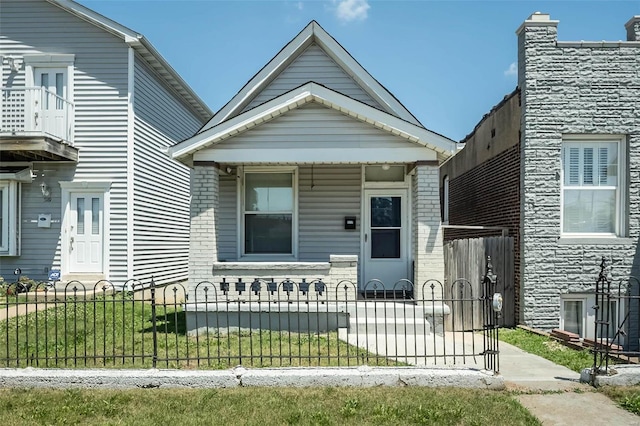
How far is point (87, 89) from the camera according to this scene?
13695 millimetres

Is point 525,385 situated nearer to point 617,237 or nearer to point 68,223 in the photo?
point 617,237

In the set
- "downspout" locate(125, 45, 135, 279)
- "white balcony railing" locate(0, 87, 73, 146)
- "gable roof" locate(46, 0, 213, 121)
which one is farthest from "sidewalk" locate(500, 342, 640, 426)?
"gable roof" locate(46, 0, 213, 121)

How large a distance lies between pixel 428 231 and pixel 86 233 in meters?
10.1

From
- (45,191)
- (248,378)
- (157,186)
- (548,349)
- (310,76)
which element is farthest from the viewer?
(157,186)

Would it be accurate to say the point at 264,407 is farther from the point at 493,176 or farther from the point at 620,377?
the point at 493,176

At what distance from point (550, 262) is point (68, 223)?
12749 mm

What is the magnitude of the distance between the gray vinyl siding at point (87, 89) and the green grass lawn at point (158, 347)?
4909 mm

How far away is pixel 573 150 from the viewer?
389 inches

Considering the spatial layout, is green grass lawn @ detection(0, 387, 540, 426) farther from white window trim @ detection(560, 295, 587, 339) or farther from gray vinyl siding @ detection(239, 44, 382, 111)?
gray vinyl siding @ detection(239, 44, 382, 111)

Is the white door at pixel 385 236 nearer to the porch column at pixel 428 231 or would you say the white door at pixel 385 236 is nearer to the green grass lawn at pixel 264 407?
the porch column at pixel 428 231

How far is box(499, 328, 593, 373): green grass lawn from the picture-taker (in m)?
7.08

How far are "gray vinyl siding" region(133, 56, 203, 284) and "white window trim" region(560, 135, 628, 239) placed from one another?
37.1 ft

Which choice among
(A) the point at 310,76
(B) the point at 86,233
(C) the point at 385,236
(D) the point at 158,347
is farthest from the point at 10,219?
(C) the point at 385,236

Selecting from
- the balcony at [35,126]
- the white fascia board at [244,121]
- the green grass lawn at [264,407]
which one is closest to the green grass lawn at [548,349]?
the green grass lawn at [264,407]
